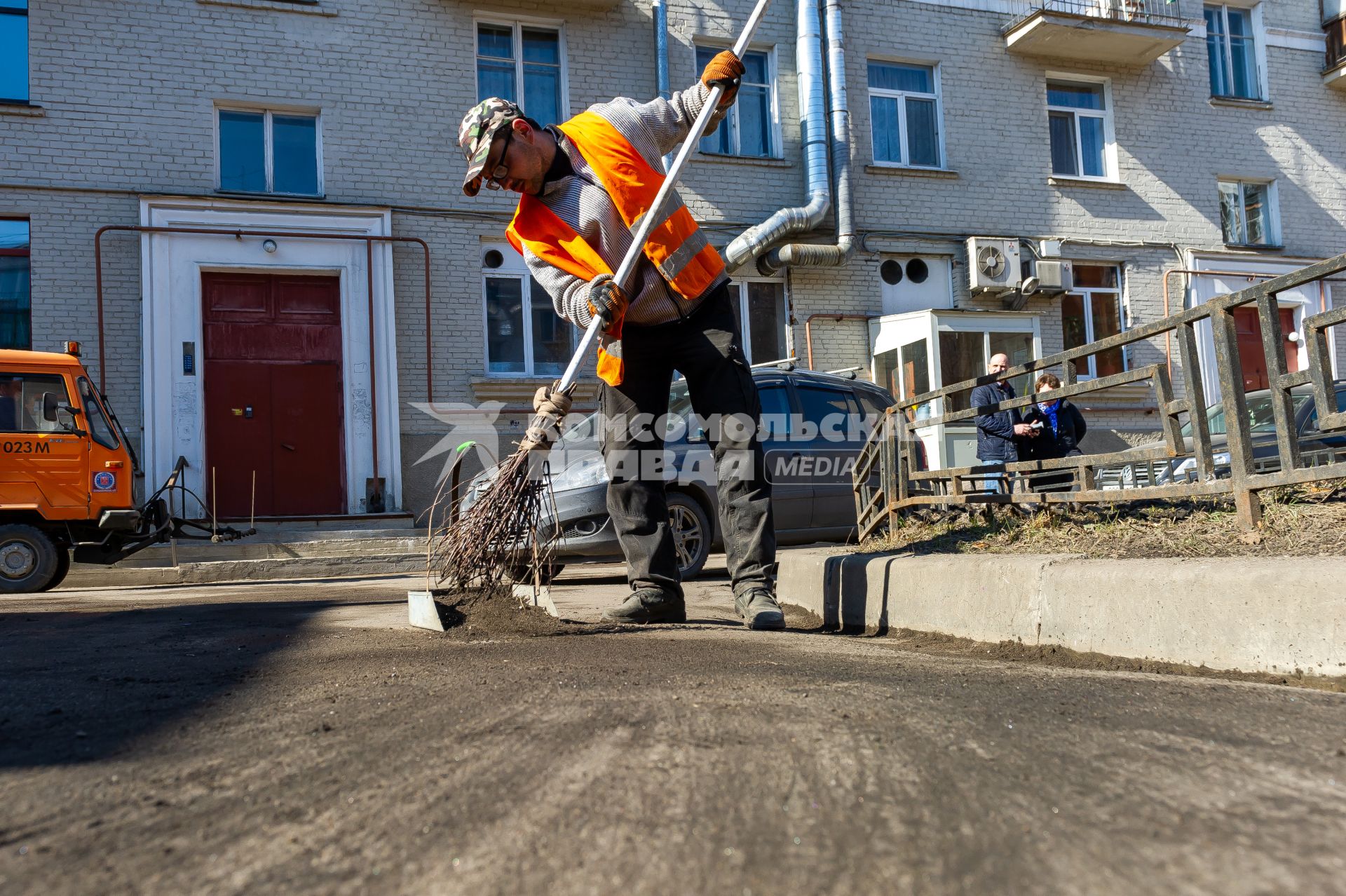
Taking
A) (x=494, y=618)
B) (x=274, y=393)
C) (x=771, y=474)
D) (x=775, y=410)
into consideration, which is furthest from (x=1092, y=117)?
(x=494, y=618)

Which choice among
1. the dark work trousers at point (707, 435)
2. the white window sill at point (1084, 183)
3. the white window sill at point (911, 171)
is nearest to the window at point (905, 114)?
the white window sill at point (911, 171)

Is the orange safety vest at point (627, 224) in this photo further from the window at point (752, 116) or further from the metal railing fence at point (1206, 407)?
the window at point (752, 116)

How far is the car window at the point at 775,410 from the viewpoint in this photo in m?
8.55

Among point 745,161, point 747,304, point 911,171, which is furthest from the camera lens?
point 911,171

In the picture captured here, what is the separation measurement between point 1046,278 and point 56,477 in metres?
12.1

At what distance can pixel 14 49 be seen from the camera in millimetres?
12023

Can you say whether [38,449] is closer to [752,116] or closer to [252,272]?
[252,272]

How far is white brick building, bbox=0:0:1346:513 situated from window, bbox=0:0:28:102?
3 centimetres

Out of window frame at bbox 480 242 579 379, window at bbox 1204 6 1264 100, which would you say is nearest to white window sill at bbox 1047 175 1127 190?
window at bbox 1204 6 1264 100

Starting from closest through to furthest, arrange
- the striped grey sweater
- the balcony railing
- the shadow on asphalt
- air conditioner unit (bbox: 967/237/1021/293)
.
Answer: the shadow on asphalt < the striped grey sweater < air conditioner unit (bbox: 967/237/1021/293) < the balcony railing

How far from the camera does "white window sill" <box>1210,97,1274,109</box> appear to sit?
1633 cm

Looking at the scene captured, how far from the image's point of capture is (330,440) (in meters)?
12.6

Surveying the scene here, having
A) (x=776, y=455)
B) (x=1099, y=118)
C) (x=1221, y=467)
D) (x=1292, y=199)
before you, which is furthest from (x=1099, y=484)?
(x=1292, y=199)

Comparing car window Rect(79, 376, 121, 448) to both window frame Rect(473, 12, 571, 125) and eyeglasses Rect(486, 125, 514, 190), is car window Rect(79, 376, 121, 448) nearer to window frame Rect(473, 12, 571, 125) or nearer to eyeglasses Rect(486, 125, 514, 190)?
window frame Rect(473, 12, 571, 125)
